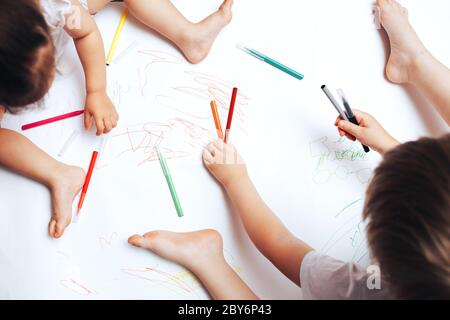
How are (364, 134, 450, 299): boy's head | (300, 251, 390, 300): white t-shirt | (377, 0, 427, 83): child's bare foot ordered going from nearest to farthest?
1. (364, 134, 450, 299): boy's head
2. (300, 251, 390, 300): white t-shirt
3. (377, 0, 427, 83): child's bare foot

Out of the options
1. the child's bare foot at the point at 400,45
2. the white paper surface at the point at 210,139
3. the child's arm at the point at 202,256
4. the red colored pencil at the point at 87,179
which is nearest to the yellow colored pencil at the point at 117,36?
the white paper surface at the point at 210,139

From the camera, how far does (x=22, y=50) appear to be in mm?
490

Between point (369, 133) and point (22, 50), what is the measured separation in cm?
38

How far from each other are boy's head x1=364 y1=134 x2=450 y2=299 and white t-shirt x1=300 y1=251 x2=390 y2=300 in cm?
7

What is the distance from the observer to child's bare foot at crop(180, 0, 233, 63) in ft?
1.98

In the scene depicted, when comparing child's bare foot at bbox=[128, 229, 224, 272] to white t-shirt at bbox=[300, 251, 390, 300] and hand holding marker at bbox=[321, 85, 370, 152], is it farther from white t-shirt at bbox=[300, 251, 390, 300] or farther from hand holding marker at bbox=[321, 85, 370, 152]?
hand holding marker at bbox=[321, 85, 370, 152]

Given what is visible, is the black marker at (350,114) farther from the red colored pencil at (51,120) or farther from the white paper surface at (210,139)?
the red colored pencil at (51,120)

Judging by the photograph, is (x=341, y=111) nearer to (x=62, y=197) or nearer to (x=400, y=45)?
(x=400, y=45)

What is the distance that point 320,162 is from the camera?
0.60m

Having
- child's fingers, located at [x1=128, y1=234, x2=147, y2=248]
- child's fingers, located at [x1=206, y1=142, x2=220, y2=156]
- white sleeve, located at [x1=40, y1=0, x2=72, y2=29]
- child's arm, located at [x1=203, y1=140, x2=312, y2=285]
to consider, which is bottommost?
child's fingers, located at [x1=128, y1=234, x2=147, y2=248]

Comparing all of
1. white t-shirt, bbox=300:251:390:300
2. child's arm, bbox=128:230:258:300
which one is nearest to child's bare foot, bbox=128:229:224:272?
child's arm, bbox=128:230:258:300

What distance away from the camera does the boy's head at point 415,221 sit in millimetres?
402

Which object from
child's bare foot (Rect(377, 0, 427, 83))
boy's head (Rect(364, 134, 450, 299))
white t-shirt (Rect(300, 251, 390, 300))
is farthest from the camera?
child's bare foot (Rect(377, 0, 427, 83))

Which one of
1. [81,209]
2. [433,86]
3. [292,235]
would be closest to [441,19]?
[433,86]
